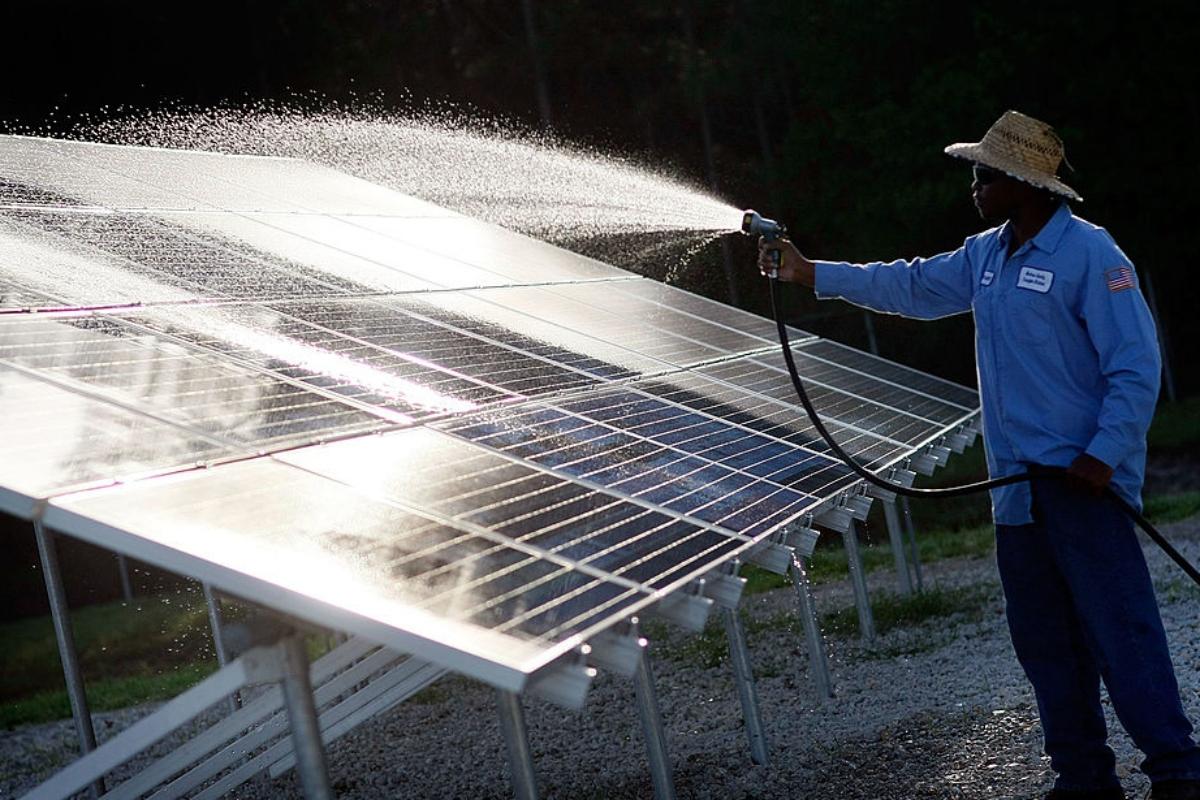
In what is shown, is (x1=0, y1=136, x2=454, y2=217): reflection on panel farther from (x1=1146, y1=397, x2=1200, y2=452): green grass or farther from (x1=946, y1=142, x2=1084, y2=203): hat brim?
(x1=1146, y1=397, x2=1200, y2=452): green grass

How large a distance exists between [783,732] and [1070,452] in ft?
10.5

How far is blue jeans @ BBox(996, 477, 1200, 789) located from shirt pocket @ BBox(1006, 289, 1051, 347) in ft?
1.69

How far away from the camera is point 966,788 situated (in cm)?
666

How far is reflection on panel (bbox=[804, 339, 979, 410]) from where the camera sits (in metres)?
11.5

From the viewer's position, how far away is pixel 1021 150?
581cm

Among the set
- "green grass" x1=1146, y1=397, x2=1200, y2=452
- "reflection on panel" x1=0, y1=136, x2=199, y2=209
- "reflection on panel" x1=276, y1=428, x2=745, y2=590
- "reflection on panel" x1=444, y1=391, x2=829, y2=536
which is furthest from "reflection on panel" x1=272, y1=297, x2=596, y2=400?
"green grass" x1=1146, y1=397, x2=1200, y2=452

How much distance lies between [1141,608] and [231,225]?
18.5 ft

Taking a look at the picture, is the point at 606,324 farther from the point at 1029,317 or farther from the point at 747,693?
the point at 1029,317

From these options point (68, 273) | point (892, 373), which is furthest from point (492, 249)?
point (68, 273)

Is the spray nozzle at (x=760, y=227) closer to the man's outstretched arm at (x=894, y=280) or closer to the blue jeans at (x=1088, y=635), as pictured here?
the man's outstretched arm at (x=894, y=280)

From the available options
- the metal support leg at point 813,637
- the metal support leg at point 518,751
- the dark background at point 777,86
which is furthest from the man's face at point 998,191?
the dark background at point 777,86

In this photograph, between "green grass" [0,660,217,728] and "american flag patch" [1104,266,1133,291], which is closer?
"american flag patch" [1104,266,1133,291]

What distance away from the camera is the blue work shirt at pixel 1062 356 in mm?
5461

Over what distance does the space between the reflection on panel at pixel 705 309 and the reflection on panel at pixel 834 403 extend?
1526 millimetres
